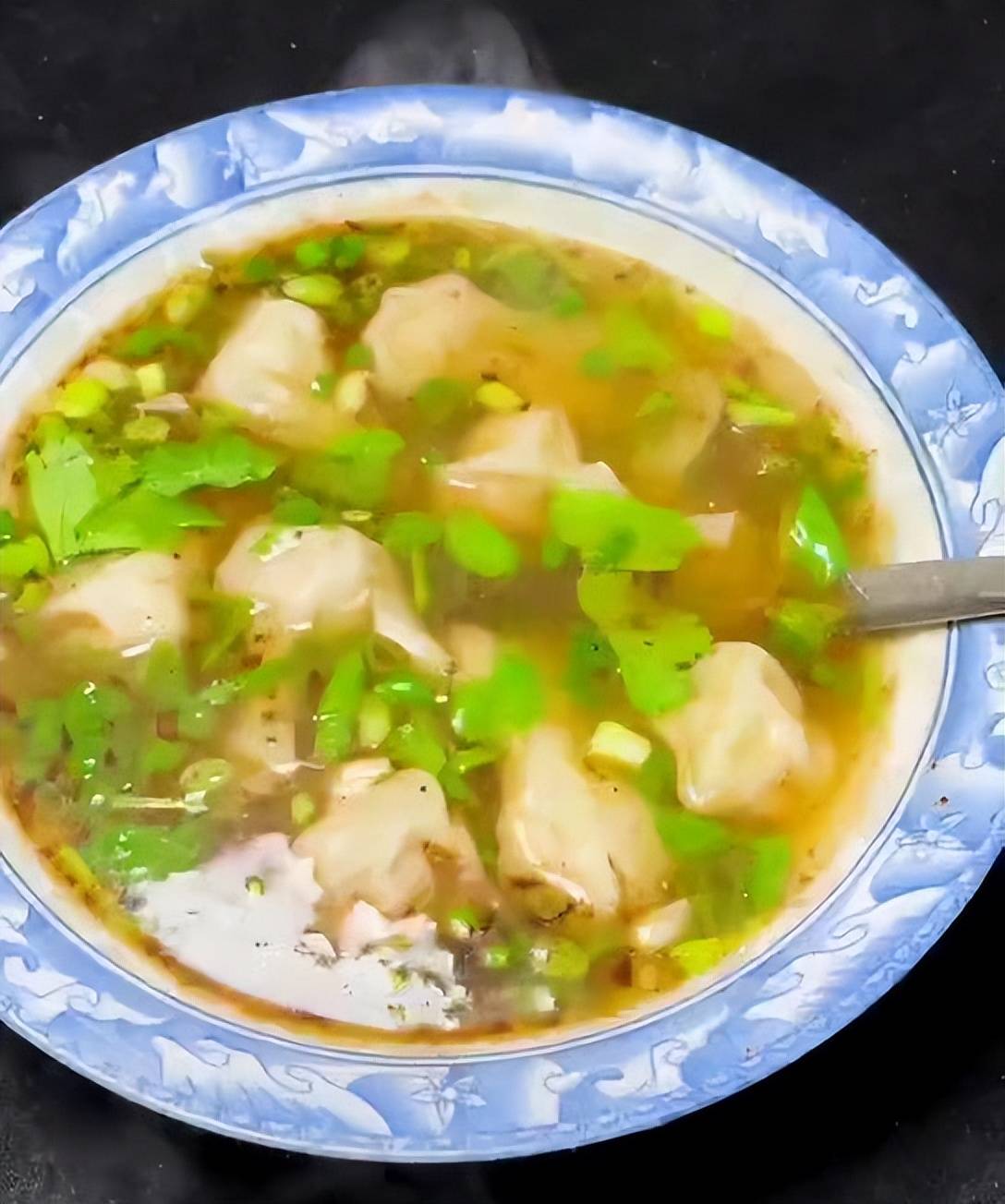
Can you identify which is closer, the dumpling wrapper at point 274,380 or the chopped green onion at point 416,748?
the chopped green onion at point 416,748

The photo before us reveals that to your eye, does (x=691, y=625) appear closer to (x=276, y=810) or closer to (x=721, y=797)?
(x=721, y=797)

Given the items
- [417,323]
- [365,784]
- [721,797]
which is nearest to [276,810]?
[365,784]

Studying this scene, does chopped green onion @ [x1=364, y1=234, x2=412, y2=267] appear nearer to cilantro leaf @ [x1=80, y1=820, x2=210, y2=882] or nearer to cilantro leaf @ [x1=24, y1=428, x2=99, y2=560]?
cilantro leaf @ [x1=24, y1=428, x2=99, y2=560]

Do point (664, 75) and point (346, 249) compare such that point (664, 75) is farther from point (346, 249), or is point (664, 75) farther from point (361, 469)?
point (361, 469)

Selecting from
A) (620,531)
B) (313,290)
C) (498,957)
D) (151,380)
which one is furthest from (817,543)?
(151,380)

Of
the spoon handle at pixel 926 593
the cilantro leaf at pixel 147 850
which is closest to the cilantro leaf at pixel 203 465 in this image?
the cilantro leaf at pixel 147 850

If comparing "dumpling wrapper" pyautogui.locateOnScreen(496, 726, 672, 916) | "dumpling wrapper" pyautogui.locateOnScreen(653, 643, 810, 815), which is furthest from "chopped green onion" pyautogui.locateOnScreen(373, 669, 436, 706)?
"dumpling wrapper" pyautogui.locateOnScreen(653, 643, 810, 815)

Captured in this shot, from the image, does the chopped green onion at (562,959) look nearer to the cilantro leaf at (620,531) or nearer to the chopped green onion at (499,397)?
the cilantro leaf at (620,531)
